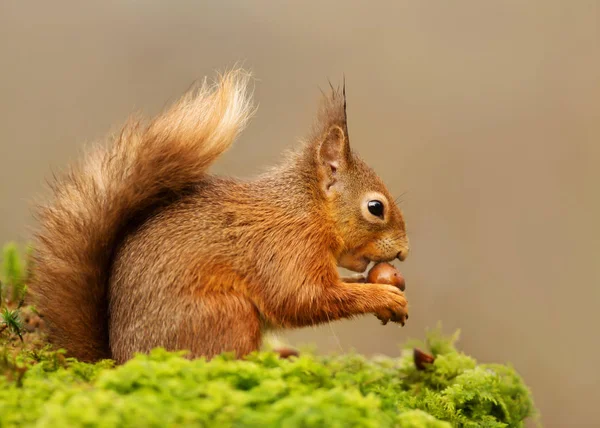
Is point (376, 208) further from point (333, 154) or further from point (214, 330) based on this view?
point (214, 330)

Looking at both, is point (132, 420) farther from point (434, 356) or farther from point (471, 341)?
point (471, 341)

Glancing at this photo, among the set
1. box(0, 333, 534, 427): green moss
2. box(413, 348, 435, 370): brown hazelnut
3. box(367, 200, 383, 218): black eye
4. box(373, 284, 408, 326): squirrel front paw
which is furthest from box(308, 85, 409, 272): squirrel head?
box(0, 333, 534, 427): green moss

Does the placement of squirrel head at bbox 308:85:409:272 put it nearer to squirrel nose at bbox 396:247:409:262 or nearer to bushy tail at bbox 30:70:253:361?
squirrel nose at bbox 396:247:409:262

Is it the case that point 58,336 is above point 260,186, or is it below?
below

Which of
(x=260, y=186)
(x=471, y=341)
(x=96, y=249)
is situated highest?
(x=260, y=186)

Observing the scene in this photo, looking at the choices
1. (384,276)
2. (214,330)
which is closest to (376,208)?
(384,276)

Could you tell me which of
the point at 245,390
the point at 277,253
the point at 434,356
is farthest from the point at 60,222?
the point at 434,356

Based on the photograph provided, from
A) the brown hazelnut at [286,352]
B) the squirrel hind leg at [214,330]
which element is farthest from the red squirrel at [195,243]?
the brown hazelnut at [286,352]

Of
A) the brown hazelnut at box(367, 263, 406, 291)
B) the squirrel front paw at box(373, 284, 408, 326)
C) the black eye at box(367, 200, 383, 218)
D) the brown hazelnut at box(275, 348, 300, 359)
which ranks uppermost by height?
the black eye at box(367, 200, 383, 218)
